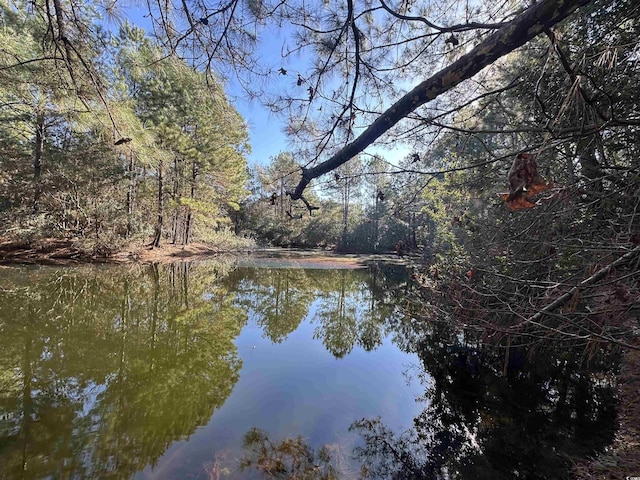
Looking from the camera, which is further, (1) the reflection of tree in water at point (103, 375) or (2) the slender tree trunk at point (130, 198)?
(2) the slender tree trunk at point (130, 198)

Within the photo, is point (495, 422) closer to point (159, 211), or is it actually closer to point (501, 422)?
point (501, 422)

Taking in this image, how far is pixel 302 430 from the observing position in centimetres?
241

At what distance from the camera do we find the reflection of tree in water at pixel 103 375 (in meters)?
1.97

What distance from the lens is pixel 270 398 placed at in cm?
284

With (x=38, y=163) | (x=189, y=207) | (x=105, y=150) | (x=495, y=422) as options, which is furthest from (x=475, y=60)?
(x=189, y=207)

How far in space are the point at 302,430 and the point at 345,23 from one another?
2.95 m

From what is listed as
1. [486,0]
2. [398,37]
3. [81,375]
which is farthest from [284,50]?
[81,375]

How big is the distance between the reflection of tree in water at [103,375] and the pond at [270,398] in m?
0.01

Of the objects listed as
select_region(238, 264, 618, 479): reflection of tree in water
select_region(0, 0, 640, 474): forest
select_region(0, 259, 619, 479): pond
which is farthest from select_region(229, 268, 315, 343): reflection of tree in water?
select_region(0, 0, 640, 474): forest

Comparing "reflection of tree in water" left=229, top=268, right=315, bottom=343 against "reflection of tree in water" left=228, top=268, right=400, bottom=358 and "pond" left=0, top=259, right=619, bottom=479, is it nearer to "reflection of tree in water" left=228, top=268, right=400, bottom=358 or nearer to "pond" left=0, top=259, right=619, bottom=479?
"reflection of tree in water" left=228, top=268, right=400, bottom=358

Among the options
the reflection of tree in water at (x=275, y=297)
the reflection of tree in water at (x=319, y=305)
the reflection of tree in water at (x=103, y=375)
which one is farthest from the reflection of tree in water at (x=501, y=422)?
the reflection of tree in water at (x=275, y=297)

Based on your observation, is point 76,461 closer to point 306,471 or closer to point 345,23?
point 306,471

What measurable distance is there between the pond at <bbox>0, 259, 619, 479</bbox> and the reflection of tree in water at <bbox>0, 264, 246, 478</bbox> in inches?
0.5

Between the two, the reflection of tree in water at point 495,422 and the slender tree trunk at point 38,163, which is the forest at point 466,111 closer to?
the reflection of tree in water at point 495,422
